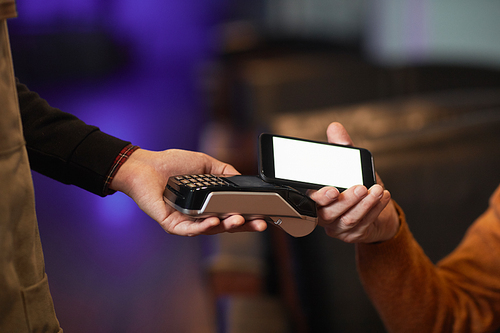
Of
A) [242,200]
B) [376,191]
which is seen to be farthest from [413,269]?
[242,200]

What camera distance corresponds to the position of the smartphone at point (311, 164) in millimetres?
485

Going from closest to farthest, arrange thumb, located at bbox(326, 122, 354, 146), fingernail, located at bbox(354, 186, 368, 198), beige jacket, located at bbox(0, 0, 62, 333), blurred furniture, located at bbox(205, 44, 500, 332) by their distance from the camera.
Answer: beige jacket, located at bbox(0, 0, 62, 333), fingernail, located at bbox(354, 186, 368, 198), thumb, located at bbox(326, 122, 354, 146), blurred furniture, located at bbox(205, 44, 500, 332)

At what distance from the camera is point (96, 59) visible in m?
5.00

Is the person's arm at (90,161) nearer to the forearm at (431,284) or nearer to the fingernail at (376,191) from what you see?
the fingernail at (376,191)

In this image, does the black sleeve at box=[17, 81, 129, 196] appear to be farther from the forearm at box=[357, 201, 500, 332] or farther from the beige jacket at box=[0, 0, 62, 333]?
the forearm at box=[357, 201, 500, 332]

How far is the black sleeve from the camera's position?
0.47 metres

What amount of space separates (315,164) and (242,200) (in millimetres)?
134

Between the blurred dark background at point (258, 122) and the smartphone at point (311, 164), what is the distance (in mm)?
363

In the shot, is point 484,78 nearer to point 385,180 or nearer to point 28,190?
point 385,180

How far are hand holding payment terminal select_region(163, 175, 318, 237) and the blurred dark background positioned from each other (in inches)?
10.6

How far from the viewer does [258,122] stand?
2.29 m

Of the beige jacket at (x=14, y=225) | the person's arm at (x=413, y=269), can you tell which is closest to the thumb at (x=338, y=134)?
the person's arm at (x=413, y=269)

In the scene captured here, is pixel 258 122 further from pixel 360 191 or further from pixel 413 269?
pixel 360 191

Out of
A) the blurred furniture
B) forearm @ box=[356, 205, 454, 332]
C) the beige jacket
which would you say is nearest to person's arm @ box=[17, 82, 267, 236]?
the beige jacket
